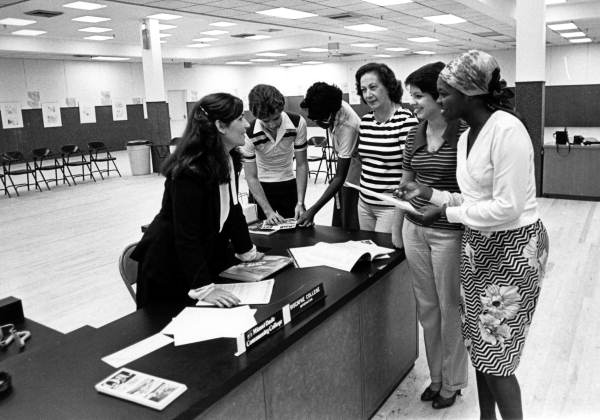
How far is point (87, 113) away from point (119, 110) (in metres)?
Answer: 1.24

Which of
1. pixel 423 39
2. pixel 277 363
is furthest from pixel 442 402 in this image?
pixel 423 39

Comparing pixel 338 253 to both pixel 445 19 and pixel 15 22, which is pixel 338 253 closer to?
pixel 445 19

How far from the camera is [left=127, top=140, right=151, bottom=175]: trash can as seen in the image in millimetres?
12484

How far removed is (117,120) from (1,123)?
12.6 ft

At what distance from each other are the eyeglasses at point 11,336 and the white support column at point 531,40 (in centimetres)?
744

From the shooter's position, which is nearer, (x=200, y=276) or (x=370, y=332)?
(x=200, y=276)

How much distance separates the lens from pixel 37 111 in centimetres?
1617

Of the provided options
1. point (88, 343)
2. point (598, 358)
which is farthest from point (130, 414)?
point (598, 358)

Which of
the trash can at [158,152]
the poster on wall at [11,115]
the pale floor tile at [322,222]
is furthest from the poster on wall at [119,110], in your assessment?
the pale floor tile at [322,222]

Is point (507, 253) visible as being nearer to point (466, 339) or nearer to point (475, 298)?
point (475, 298)

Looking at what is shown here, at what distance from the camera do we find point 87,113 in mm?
17484

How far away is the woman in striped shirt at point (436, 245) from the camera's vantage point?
7.42 feet

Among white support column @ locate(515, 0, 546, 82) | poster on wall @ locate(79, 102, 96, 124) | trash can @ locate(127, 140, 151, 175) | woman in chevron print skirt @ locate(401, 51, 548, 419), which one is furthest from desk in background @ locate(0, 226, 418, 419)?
poster on wall @ locate(79, 102, 96, 124)

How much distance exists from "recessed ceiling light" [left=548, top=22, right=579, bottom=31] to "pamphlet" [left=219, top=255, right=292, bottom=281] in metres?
13.9
